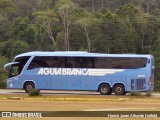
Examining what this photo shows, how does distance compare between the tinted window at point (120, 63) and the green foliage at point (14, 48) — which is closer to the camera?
the tinted window at point (120, 63)

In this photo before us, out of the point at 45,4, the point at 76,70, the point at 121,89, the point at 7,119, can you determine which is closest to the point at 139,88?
the point at 121,89

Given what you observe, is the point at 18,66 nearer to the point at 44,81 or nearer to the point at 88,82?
the point at 44,81

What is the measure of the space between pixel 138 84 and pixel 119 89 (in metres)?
1.27

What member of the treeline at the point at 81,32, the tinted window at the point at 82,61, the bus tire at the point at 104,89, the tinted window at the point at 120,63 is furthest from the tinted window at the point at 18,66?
the treeline at the point at 81,32

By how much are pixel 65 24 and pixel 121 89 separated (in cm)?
3238

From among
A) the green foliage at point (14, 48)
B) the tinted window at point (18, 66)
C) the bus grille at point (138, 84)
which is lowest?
the bus grille at point (138, 84)

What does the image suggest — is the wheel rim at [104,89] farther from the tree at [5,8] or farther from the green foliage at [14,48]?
the tree at [5,8]

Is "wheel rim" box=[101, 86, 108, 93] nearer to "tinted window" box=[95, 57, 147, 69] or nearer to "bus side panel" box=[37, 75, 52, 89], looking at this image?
"tinted window" box=[95, 57, 147, 69]

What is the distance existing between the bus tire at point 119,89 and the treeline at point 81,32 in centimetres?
2692

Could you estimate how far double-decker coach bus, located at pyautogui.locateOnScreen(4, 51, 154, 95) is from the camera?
1192 inches

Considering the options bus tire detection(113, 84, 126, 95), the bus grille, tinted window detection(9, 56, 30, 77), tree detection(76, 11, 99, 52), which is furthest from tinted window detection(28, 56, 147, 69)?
tree detection(76, 11, 99, 52)

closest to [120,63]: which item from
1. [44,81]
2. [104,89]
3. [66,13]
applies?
[104,89]

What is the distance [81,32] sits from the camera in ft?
204

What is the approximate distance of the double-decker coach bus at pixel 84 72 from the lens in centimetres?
3027
